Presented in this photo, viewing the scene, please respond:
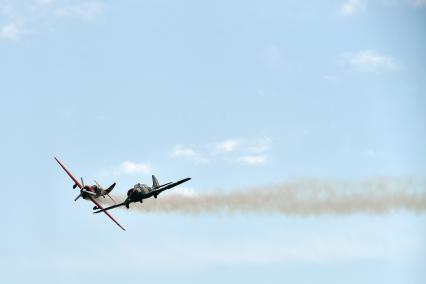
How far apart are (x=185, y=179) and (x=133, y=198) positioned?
962 cm

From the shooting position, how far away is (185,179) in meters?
88.8

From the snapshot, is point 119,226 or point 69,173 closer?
point 119,226

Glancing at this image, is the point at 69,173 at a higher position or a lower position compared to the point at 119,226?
higher

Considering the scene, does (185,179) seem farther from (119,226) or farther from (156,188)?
(119,226)

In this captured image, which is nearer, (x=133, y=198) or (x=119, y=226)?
(x=133, y=198)

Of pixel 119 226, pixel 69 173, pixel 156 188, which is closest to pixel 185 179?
pixel 156 188

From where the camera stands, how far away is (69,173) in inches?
4306

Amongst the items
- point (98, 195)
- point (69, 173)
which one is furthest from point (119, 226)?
point (69, 173)

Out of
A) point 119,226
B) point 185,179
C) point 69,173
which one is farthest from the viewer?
point 69,173

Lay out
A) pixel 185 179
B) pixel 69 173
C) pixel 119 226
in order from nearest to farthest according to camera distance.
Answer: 1. pixel 185 179
2. pixel 119 226
3. pixel 69 173

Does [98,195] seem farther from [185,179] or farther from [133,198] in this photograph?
[185,179]

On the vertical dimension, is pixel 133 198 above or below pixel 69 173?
below

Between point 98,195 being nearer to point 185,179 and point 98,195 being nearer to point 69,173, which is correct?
point 69,173

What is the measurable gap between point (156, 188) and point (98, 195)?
13671 mm
